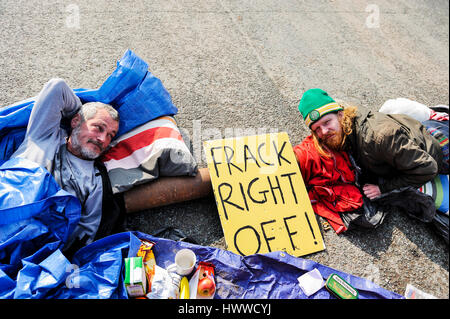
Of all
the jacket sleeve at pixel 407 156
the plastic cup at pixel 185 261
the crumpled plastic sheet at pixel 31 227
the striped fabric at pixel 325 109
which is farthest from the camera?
the striped fabric at pixel 325 109

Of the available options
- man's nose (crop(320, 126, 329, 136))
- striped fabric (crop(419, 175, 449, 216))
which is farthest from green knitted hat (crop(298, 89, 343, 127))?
striped fabric (crop(419, 175, 449, 216))

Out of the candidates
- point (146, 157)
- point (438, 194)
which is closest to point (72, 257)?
point (146, 157)

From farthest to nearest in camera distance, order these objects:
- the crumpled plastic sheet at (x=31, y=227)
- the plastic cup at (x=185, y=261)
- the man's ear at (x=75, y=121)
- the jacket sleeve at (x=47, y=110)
Result: the man's ear at (x=75, y=121) < the jacket sleeve at (x=47, y=110) < the plastic cup at (x=185, y=261) < the crumpled plastic sheet at (x=31, y=227)

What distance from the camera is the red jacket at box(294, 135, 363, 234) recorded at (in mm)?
2561

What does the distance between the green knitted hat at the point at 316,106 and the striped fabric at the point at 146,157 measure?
44.4 inches

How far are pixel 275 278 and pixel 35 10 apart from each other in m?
3.89

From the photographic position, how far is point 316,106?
2572mm

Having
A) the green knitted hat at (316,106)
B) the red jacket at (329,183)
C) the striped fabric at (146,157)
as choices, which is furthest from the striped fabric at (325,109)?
the striped fabric at (146,157)

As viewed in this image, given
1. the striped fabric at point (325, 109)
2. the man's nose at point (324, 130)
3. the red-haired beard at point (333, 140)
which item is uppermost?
the striped fabric at point (325, 109)

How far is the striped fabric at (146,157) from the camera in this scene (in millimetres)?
2170

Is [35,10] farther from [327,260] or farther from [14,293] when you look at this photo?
[327,260]

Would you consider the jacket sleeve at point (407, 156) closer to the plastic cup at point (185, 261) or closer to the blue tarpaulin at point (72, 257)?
the blue tarpaulin at point (72, 257)

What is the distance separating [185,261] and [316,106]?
1701 mm
